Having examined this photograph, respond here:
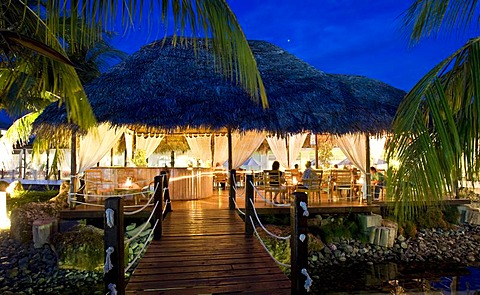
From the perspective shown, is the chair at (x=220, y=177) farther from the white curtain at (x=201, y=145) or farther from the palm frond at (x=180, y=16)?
the palm frond at (x=180, y=16)

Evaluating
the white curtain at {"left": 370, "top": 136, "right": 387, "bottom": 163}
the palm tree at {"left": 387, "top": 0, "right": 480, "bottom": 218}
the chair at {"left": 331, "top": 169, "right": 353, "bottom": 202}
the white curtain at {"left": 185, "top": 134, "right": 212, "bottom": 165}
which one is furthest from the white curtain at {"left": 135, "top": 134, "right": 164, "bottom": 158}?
the palm tree at {"left": 387, "top": 0, "right": 480, "bottom": 218}

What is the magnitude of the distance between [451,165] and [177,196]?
27.8ft

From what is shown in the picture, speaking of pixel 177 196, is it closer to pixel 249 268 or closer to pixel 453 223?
pixel 249 268

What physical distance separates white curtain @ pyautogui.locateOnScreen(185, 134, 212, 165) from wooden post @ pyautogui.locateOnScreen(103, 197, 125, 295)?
10378mm

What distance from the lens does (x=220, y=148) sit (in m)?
13.2

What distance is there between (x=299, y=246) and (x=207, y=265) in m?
1.58

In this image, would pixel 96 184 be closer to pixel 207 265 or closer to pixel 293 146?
pixel 207 265

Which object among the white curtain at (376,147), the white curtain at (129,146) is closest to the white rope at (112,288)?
the white curtain at (129,146)

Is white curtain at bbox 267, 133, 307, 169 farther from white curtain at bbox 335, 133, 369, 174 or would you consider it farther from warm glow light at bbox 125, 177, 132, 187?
warm glow light at bbox 125, 177, 132, 187

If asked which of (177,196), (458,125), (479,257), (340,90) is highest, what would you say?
(340,90)

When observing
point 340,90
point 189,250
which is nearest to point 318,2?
point 340,90

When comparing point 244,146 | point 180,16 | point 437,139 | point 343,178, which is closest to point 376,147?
point 343,178

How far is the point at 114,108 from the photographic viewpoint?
27.7ft

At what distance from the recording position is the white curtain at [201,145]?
13.4 metres
